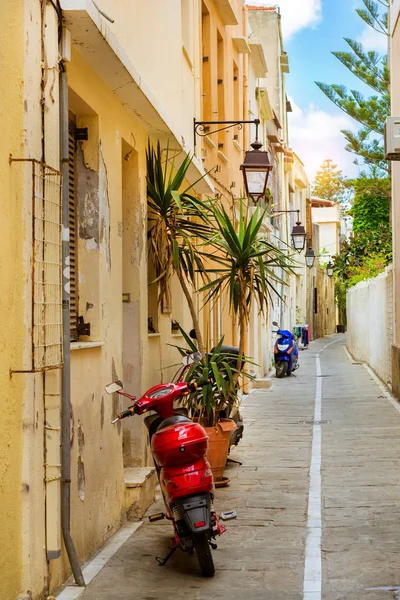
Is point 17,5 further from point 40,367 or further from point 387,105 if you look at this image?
point 387,105

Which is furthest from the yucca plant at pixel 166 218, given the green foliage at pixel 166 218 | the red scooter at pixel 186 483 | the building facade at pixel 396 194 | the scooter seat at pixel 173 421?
the building facade at pixel 396 194

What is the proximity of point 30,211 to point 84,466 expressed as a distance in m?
2.12

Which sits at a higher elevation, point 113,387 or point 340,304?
point 340,304

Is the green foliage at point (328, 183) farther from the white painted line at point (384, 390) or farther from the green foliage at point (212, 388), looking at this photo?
the green foliage at point (212, 388)

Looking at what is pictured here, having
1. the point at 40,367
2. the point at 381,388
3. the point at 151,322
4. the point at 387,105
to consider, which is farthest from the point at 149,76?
the point at 387,105

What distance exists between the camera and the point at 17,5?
17.1ft

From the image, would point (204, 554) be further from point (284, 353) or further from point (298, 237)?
point (298, 237)

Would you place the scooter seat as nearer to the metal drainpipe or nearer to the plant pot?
the metal drainpipe

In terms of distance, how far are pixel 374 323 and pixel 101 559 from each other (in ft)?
63.3

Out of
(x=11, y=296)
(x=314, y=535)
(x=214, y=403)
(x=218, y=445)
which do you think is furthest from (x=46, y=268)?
(x=218, y=445)

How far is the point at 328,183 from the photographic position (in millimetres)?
81688

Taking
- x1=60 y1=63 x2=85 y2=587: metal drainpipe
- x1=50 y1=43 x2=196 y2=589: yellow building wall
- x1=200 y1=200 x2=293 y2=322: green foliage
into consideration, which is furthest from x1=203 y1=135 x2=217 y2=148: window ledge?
x1=60 y1=63 x2=85 y2=587: metal drainpipe

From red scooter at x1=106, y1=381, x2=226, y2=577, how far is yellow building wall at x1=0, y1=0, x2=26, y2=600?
1237 mm

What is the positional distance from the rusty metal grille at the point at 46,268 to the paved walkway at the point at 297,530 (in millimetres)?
1592
